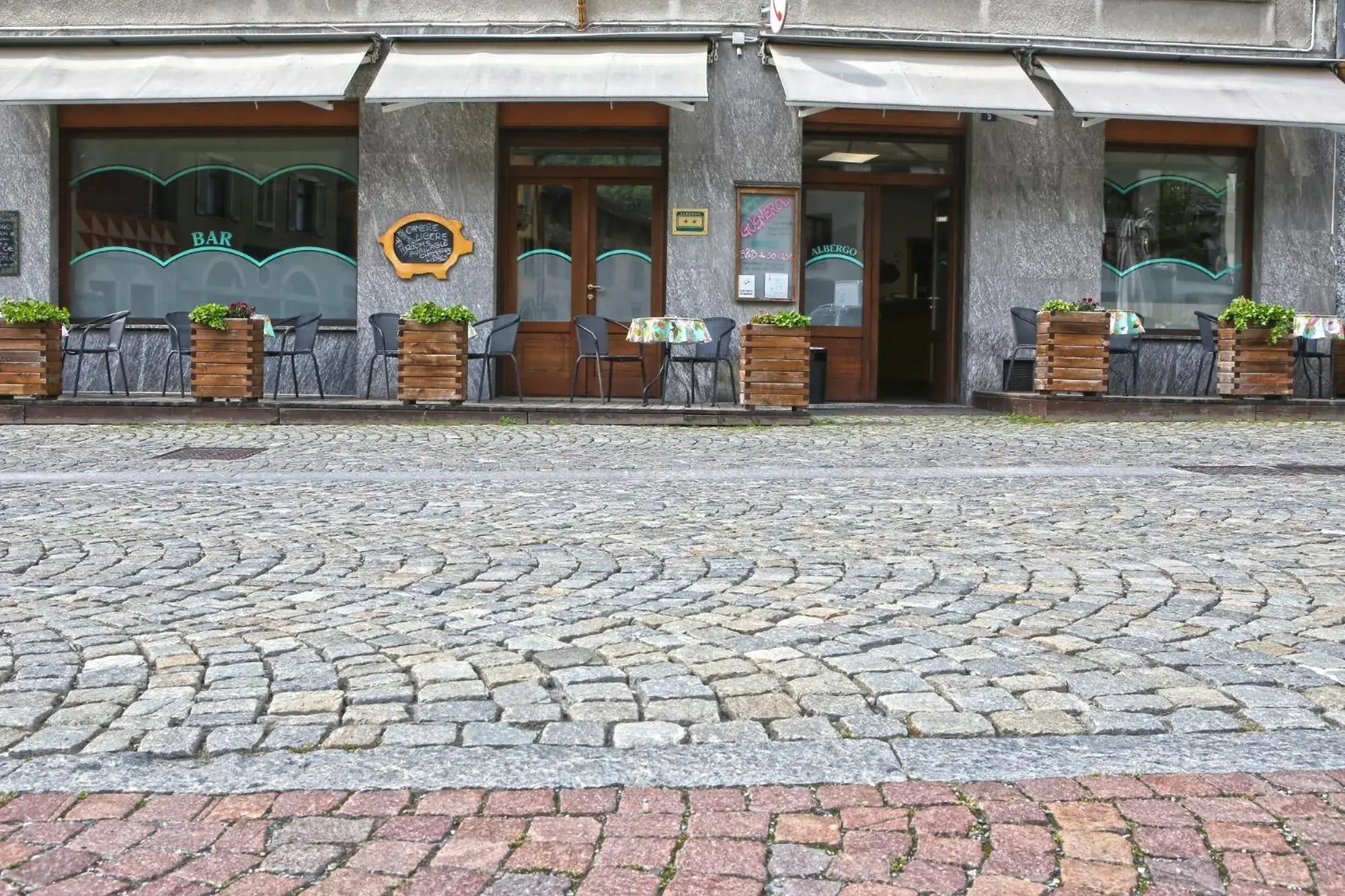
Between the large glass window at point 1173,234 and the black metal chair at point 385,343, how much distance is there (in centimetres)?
796

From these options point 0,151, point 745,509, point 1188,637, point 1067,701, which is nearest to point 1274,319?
point 745,509

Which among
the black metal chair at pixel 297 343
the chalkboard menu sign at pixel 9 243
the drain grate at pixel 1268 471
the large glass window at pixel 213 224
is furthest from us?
the large glass window at pixel 213 224

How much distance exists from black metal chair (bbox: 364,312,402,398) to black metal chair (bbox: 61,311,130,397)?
8.17 feet

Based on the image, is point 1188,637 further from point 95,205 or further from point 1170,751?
point 95,205

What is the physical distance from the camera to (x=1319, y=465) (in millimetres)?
9758

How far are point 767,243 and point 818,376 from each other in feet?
5.08

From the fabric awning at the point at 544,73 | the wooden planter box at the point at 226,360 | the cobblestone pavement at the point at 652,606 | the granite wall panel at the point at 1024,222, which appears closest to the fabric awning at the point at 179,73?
the fabric awning at the point at 544,73

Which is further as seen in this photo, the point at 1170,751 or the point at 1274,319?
the point at 1274,319

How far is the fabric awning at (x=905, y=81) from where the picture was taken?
49.1 feet

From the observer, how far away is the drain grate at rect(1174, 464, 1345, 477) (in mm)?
9297

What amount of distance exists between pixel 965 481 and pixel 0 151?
12.5 m

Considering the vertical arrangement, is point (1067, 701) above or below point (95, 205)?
below

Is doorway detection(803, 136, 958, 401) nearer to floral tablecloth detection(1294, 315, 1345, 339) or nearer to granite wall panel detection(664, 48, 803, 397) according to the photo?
granite wall panel detection(664, 48, 803, 397)

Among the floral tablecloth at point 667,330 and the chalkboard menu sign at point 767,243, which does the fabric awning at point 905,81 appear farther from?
the floral tablecloth at point 667,330
